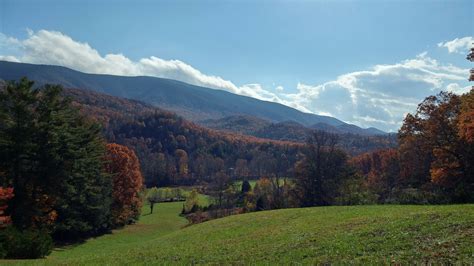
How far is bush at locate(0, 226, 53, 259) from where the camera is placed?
992 inches

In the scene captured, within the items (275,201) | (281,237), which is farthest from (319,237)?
(275,201)

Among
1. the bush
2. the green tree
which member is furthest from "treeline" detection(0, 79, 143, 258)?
the green tree

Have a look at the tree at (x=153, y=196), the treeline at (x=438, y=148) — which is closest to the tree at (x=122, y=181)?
the treeline at (x=438, y=148)

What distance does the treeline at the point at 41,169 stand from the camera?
31.5 meters

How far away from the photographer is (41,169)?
3772cm

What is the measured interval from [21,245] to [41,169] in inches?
536

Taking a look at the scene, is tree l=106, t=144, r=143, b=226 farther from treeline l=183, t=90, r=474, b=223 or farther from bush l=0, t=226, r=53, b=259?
bush l=0, t=226, r=53, b=259

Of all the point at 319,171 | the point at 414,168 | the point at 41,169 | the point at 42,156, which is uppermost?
the point at 414,168

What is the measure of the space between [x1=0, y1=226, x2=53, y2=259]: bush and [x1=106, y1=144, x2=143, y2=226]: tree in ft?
109

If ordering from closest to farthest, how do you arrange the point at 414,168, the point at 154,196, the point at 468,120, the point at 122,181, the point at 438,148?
the point at 468,120
the point at 438,148
the point at 414,168
the point at 122,181
the point at 154,196

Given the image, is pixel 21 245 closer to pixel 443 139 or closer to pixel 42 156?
pixel 42 156

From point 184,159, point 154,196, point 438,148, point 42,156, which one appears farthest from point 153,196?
point 438,148

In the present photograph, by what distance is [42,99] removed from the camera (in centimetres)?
3800

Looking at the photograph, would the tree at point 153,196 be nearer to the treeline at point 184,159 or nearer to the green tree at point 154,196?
the green tree at point 154,196
